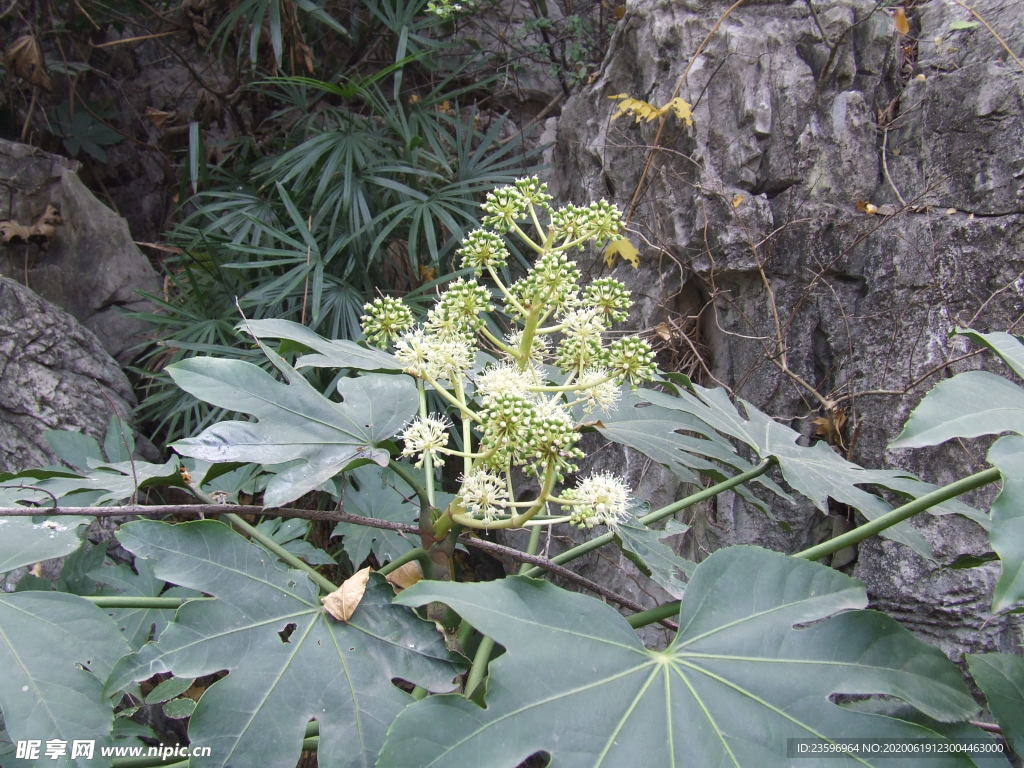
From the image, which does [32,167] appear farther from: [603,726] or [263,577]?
[603,726]

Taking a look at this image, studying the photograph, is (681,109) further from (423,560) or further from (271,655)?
(271,655)

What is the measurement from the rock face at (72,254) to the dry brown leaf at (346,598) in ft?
9.81

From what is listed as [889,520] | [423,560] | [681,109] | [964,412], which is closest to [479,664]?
[423,560]

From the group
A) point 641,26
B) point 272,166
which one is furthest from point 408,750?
point 272,166

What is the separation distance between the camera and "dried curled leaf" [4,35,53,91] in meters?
3.27

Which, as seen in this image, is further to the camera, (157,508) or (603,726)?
(157,508)

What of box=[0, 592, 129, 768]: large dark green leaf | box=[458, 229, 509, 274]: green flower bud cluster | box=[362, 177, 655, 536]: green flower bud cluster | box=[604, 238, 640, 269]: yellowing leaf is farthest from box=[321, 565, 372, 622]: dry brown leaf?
box=[604, 238, 640, 269]: yellowing leaf

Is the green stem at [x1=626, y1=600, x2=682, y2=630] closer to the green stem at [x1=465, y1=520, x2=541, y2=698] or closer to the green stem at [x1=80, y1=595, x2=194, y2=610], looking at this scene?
the green stem at [x1=465, y1=520, x2=541, y2=698]

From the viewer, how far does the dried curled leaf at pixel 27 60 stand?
10.7 feet

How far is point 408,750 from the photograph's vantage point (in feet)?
2.02

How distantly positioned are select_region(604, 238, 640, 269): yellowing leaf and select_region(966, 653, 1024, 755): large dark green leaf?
1.73 metres

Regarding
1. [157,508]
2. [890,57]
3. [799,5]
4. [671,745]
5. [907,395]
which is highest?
[799,5]

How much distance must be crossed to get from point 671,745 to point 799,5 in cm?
Result: 258

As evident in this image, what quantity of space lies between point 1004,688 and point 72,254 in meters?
3.89
